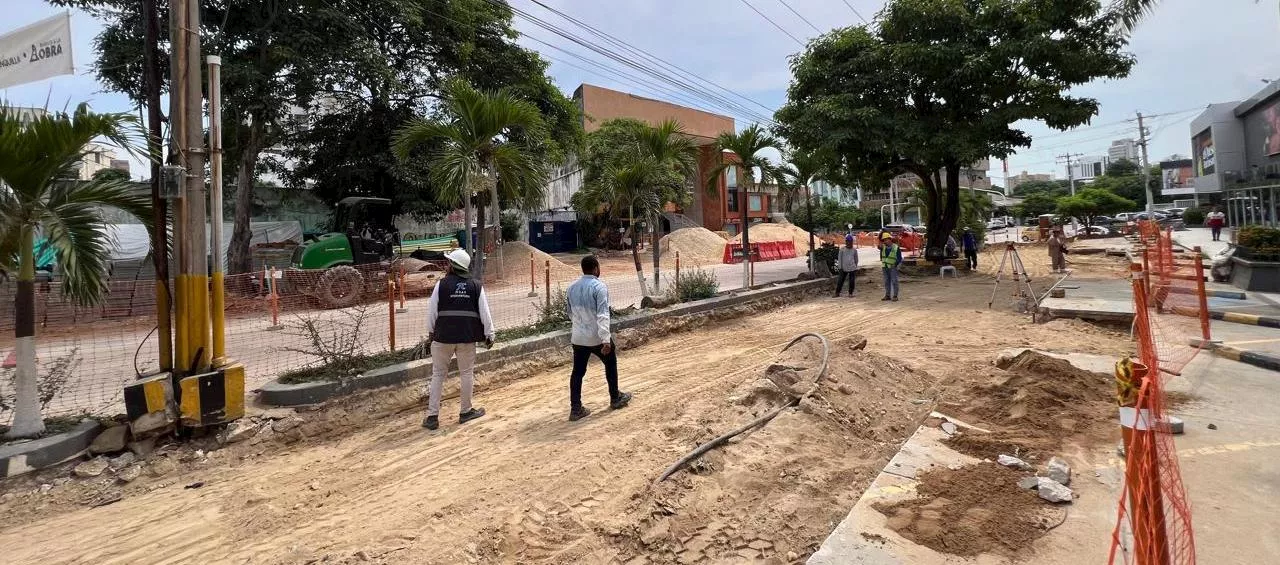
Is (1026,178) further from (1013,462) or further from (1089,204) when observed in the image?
(1013,462)

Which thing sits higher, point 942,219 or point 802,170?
point 802,170

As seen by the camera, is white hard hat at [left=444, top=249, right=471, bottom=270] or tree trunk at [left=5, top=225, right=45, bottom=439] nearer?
tree trunk at [left=5, top=225, right=45, bottom=439]

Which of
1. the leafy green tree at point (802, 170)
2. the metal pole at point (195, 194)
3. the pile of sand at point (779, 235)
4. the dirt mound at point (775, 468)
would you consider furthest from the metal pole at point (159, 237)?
the pile of sand at point (779, 235)

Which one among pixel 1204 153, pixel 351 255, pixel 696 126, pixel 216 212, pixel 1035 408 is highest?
pixel 696 126

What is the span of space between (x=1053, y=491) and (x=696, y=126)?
150 ft

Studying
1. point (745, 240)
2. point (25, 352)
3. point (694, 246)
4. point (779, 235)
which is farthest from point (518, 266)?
point (779, 235)

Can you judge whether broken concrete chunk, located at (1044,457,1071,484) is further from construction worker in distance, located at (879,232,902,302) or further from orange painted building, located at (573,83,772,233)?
orange painted building, located at (573,83,772,233)

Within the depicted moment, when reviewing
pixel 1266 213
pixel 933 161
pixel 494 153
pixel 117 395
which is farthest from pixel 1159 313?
pixel 1266 213

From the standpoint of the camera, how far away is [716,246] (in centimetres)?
3086

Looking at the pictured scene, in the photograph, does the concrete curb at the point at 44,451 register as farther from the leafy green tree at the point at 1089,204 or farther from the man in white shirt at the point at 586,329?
the leafy green tree at the point at 1089,204

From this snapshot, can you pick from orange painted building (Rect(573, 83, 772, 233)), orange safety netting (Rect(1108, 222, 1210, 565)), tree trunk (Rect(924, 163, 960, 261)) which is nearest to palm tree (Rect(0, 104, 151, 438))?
orange safety netting (Rect(1108, 222, 1210, 565))

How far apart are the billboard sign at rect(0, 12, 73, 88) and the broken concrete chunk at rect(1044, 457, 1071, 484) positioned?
8.31 meters

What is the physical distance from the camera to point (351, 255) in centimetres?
1586

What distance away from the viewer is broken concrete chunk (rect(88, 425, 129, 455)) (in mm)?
4828
